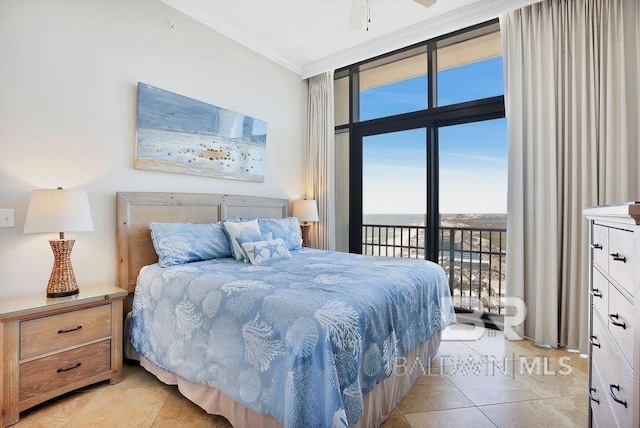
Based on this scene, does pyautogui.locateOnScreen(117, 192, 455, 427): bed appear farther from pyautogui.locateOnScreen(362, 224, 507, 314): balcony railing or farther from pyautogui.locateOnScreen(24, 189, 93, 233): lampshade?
pyautogui.locateOnScreen(362, 224, 507, 314): balcony railing

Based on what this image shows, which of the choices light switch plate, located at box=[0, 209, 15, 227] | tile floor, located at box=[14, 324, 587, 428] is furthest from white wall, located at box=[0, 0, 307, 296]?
tile floor, located at box=[14, 324, 587, 428]

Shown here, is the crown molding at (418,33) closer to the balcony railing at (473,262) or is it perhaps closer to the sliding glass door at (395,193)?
the sliding glass door at (395,193)

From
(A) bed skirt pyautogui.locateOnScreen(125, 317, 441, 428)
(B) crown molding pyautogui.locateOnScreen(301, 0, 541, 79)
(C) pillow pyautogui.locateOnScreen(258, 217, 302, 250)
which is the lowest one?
(A) bed skirt pyautogui.locateOnScreen(125, 317, 441, 428)

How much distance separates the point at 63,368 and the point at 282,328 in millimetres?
1535

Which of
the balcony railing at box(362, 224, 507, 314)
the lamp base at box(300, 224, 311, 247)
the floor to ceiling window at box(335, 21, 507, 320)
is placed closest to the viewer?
the floor to ceiling window at box(335, 21, 507, 320)

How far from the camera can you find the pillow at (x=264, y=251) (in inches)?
95.0

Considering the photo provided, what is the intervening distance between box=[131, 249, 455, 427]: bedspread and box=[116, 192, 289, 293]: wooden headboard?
1.06 ft

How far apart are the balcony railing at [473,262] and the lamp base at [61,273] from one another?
327 centimetres

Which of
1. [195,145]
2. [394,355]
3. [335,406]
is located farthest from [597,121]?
[195,145]

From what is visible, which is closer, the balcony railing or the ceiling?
the ceiling

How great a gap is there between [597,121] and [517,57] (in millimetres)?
859

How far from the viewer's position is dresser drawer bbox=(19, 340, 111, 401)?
1.71 meters

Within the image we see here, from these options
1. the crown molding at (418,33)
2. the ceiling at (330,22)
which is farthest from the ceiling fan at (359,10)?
the crown molding at (418,33)

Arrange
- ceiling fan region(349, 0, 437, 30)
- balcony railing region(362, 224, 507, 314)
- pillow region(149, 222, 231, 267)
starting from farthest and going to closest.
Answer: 1. balcony railing region(362, 224, 507, 314)
2. pillow region(149, 222, 231, 267)
3. ceiling fan region(349, 0, 437, 30)
